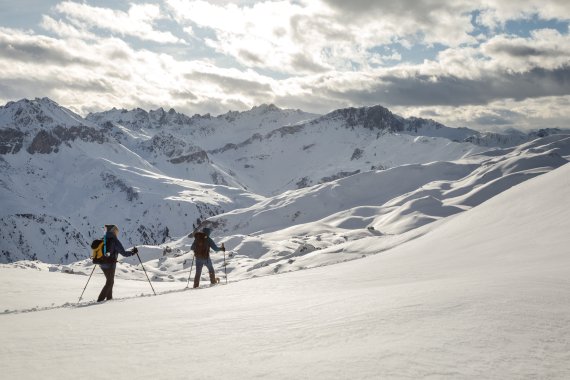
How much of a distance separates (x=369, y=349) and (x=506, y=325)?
167 centimetres

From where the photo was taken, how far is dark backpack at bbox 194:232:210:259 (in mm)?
19016

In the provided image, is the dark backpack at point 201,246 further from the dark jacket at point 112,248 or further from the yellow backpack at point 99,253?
the yellow backpack at point 99,253

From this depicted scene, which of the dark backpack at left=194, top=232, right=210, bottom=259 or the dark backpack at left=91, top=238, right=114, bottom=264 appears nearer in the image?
the dark backpack at left=91, top=238, right=114, bottom=264

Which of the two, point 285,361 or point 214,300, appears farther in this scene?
point 214,300

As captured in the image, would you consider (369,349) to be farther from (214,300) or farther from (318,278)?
(318,278)

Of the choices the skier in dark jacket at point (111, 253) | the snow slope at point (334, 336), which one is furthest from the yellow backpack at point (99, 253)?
the snow slope at point (334, 336)

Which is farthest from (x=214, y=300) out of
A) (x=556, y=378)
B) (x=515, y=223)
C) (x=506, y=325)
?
(x=515, y=223)

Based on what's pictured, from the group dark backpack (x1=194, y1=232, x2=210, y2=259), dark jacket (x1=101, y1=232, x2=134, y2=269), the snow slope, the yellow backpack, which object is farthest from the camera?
dark backpack (x1=194, y1=232, x2=210, y2=259)

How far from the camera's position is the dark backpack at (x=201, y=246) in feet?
62.4

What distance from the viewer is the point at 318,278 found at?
1373cm

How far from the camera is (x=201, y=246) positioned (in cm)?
1903

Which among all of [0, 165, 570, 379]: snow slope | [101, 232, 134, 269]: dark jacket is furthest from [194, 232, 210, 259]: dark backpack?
[0, 165, 570, 379]: snow slope

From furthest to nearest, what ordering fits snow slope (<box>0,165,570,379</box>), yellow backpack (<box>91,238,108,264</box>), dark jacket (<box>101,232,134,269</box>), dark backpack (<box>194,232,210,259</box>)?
dark backpack (<box>194,232,210,259</box>)
dark jacket (<box>101,232,134,269</box>)
yellow backpack (<box>91,238,108,264</box>)
snow slope (<box>0,165,570,379</box>)

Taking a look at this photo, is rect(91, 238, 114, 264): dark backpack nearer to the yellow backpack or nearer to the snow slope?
the yellow backpack
